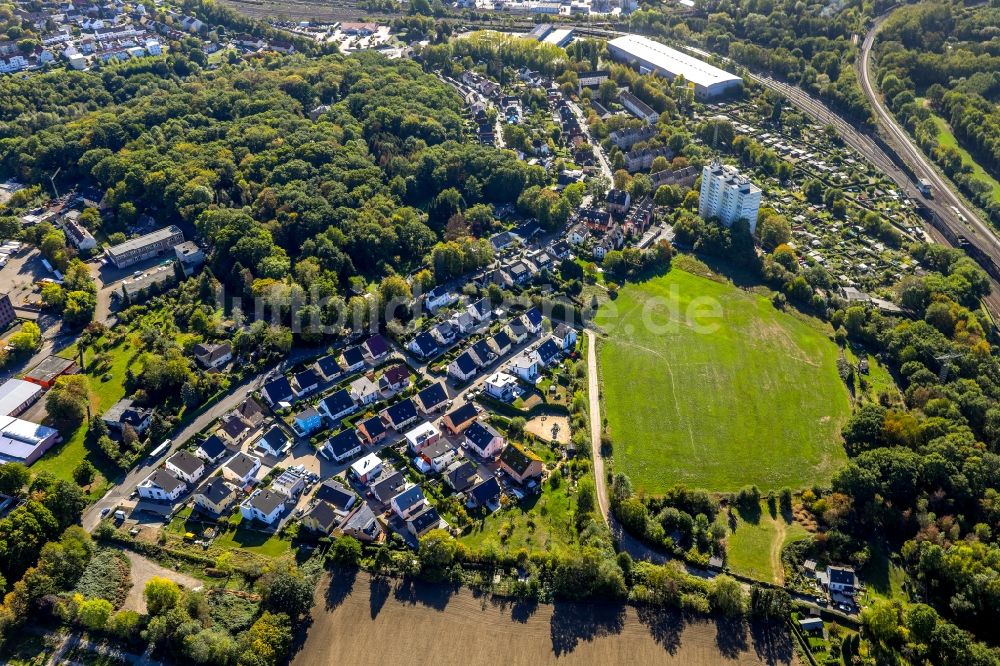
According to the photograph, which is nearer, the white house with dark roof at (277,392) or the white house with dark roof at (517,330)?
the white house with dark roof at (277,392)

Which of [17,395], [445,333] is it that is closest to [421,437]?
[445,333]

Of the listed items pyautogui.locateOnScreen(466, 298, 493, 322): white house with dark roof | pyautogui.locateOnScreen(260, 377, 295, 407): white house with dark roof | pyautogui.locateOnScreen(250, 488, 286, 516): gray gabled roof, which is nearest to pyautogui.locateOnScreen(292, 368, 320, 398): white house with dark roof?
pyautogui.locateOnScreen(260, 377, 295, 407): white house with dark roof

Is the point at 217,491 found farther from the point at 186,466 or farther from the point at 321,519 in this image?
the point at 321,519

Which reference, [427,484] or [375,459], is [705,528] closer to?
[427,484]

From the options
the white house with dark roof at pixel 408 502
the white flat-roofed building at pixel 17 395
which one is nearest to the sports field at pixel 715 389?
the white house with dark roof at pixel 408 502

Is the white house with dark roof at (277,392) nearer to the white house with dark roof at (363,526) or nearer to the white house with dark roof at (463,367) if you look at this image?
Result: the white house with dark roof at (463,367)

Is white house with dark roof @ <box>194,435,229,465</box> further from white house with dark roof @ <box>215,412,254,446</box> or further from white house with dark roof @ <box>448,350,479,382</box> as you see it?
white house with dark roof @ <box>448,350,479,382</box>
